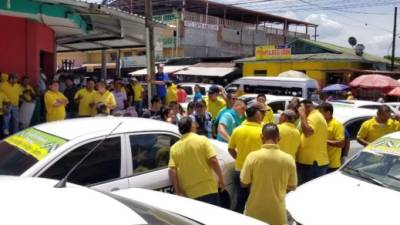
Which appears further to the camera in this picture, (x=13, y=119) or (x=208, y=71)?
(x=208, y=71)

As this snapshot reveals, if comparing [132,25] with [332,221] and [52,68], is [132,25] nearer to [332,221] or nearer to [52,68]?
[52,68]

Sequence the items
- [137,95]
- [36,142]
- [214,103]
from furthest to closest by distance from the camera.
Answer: [137,95]
[214,103]
[36,142]

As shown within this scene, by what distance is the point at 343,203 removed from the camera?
14.4 feet

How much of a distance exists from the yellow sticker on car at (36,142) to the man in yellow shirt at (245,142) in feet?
6.75

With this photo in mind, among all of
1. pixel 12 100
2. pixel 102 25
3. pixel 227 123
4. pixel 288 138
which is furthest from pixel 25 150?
pixel 102 25

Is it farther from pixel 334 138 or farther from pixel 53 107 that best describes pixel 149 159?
pixel 53 107

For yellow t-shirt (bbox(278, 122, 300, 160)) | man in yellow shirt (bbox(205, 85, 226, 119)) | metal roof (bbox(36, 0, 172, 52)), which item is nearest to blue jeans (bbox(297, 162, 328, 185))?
yellow t-shirt (bbox(278, 122, 300, 160))

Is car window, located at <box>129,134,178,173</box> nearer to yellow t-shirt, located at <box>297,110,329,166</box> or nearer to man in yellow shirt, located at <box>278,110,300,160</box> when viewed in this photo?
man in yellow shirt, located at <box>278,110,300,160</box>

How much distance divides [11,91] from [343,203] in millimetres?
8001

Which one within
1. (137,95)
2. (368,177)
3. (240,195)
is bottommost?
(240,195)

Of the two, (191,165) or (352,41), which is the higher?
(352,41)

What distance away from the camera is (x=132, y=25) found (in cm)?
1375

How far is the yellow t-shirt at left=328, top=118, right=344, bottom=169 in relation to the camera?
666 centimetres

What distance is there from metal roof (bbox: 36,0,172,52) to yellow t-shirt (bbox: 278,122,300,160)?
216 inches
